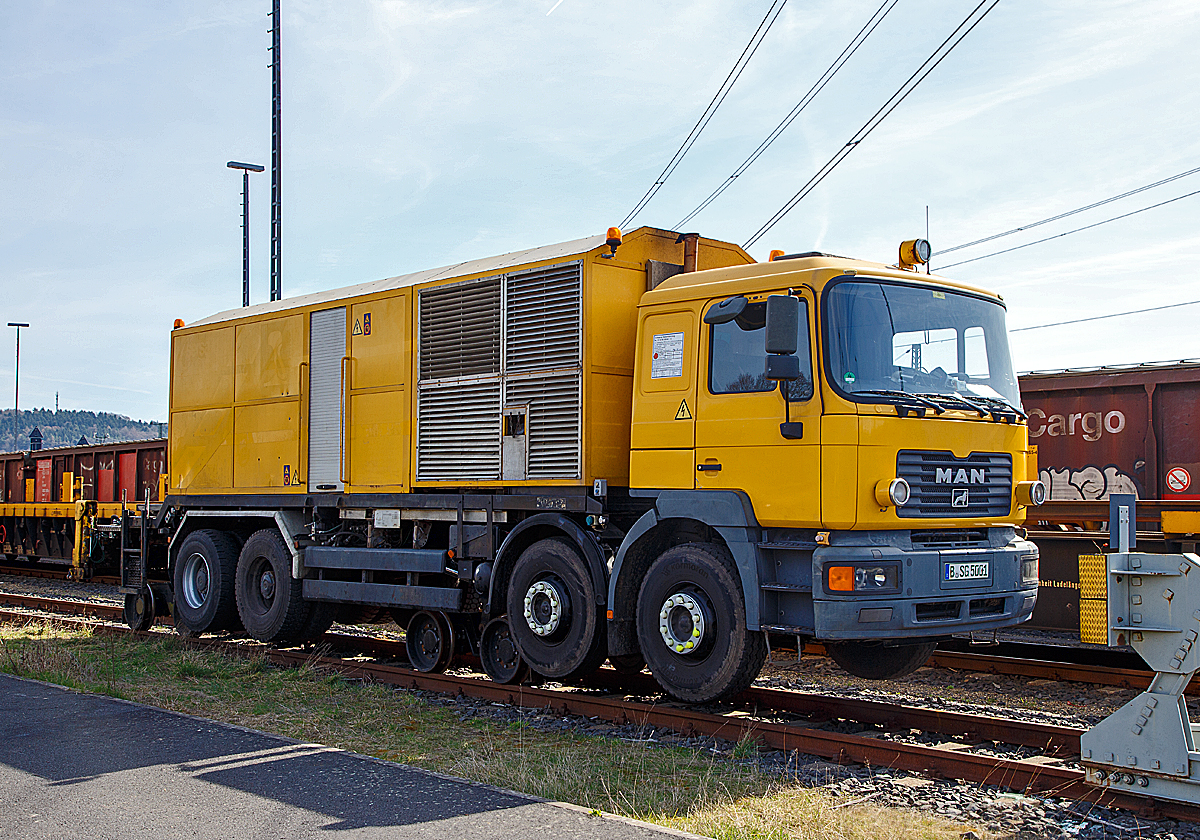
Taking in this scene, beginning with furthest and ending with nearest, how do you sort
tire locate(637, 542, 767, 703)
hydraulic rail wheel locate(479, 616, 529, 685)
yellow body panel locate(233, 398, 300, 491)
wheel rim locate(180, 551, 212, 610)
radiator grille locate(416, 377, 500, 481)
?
wheel rim locate(180, 551, 212, 610) < yellow body panel locate(233, 398, 300, 491) < radiator grille locate(416, 377, 500, 481) < hydraulic rail wheel locate(479, 616, 529, 685) < tire locate(637, 542, 767, 703)

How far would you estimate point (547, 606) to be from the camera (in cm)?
910

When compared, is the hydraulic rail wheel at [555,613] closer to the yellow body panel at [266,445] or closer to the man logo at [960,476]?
the man logo at [960,476]

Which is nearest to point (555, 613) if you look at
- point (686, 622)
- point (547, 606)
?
point (547, 606)

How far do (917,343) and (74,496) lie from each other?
23.5m

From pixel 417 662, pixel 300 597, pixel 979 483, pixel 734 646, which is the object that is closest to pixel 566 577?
pixel 734 646

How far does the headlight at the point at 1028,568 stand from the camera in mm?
8219

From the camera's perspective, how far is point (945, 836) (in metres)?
5.35

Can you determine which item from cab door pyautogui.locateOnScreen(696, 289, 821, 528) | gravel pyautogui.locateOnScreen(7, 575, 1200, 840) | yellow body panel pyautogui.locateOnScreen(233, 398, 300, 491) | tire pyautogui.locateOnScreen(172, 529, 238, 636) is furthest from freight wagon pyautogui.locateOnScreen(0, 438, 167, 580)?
cab door pyautogui.locateOnScreen(696, 289, 821, 528)

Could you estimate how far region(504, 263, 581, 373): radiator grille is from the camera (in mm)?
9094

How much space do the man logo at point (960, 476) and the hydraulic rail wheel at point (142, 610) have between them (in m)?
9.93

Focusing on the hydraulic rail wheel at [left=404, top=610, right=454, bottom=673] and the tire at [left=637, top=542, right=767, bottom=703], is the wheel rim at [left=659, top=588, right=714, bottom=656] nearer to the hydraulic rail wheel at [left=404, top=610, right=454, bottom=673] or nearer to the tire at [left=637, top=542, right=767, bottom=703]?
the tire at [left=637, top=542, right=767, bottom=703]

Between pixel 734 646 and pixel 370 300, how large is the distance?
18.3 ft

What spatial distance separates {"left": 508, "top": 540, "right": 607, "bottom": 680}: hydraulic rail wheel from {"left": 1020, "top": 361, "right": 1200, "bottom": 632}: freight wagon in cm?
569

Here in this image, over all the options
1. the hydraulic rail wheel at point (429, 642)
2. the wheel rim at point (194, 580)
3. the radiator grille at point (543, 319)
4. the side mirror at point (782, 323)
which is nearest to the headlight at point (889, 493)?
the side mirror at point (782, 323)
